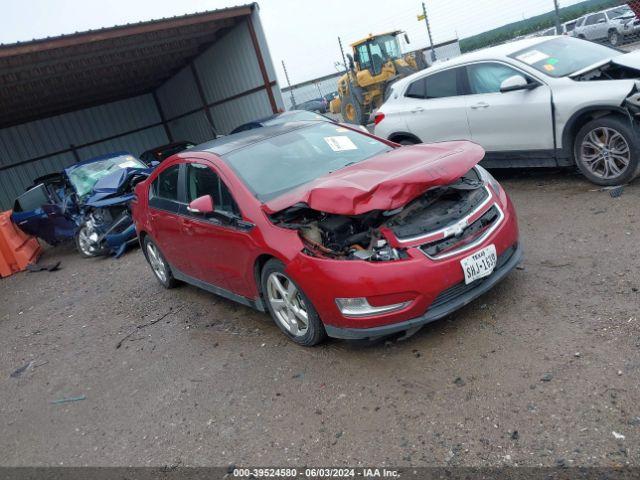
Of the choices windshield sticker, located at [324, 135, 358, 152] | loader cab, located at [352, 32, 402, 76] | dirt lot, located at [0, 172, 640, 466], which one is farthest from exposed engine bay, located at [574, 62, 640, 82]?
loader cab, located at [352, 32, 402, 76]

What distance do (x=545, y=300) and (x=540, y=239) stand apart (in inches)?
49.8

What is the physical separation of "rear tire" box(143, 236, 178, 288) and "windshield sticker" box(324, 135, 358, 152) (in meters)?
2.41

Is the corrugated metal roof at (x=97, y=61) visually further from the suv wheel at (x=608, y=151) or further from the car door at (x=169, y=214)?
the suv wheel at (x=608, y=151)

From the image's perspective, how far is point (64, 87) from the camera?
1587cm

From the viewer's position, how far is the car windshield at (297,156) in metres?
4.17

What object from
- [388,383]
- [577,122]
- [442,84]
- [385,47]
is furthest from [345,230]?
[385,47]

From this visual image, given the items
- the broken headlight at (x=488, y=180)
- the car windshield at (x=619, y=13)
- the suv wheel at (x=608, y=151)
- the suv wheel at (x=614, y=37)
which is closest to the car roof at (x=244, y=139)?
the broken headlight at (x=488, y=180)

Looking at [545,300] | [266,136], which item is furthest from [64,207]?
[545,300]

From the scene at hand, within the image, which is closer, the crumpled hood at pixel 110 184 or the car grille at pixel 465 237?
the car grille at pixel 465 237

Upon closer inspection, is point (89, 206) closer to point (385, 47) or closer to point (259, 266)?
point (259, 266)

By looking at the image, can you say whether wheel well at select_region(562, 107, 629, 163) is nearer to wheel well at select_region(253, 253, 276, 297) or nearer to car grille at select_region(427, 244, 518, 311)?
car grille at select_region(427, 244, 518, 311)

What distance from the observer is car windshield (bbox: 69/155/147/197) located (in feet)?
33.0

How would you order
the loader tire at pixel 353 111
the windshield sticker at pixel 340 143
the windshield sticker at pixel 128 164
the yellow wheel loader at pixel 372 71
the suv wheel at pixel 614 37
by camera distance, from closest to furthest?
the windshield sticker at pixel 340 143
the windshield sticker at pixel 128 164
the yellow wheel loader at pixel 372 71
the loader tire at pixel 353 111
the suv wheel at pixel 614 37

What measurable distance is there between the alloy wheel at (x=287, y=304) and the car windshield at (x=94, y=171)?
7262mm
